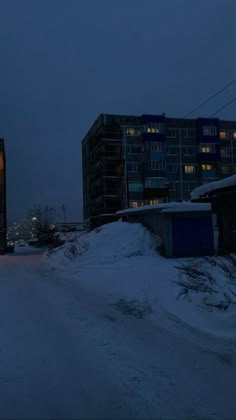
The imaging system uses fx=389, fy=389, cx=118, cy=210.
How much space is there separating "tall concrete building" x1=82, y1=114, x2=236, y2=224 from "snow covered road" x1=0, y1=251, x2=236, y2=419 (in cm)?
6107

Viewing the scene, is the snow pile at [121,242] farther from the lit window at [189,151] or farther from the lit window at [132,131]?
the lit window at [189,151]

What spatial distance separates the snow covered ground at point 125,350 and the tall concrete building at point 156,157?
191 ft

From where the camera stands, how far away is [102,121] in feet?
232

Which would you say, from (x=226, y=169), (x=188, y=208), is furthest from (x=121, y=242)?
(x=226, y=169)

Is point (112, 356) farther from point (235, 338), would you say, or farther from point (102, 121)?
point (102, 121)

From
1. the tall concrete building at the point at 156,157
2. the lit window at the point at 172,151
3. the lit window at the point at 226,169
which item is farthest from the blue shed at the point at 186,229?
the lit window at the point at 226,169

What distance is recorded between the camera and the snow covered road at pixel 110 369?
404cm

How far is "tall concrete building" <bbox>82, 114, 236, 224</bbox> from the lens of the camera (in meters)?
69.6

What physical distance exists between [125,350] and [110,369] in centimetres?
84

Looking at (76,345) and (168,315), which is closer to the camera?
(76,345)

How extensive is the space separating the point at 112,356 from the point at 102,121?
67.5 metres

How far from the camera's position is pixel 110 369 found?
5102 mm

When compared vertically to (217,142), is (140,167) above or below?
below

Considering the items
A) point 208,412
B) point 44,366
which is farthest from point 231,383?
point 44,366
